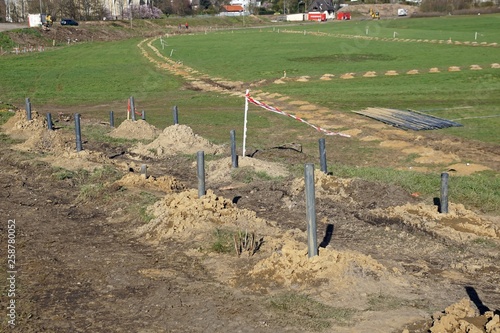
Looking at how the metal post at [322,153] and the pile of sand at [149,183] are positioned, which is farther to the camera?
the metal post at [322,153]

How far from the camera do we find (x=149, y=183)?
60.3ft

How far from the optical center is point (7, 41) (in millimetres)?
97625

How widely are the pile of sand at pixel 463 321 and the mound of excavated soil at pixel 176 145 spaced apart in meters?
14.9

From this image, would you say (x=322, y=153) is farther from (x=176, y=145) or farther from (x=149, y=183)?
(x=176, y=145)

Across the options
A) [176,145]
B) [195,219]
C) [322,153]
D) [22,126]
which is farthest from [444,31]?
[195,219]

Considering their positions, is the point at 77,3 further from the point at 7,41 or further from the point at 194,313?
the point at 194,313

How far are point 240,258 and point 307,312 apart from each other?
8.69 ft

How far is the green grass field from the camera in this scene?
29.5m

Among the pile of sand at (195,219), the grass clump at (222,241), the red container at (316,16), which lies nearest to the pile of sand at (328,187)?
the pile of sand at (195,219)

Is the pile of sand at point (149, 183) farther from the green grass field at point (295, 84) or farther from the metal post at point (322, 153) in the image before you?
the green grass field at point (295, 84)

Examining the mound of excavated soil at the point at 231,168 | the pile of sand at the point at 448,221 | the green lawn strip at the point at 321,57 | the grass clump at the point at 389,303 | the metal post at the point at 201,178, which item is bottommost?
the green lawn strip at the point at 321,57

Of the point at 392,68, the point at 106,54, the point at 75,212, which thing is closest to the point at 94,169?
the point at 75,212

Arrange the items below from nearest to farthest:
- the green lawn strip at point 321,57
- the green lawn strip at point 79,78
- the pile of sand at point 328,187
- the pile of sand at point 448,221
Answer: the pile of sand at point 448,221
the pile of sand at point 328,187
the green lawn strip at point 79,78
the green lawn strip at point 321,57

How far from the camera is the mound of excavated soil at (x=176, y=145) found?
78.8ft
